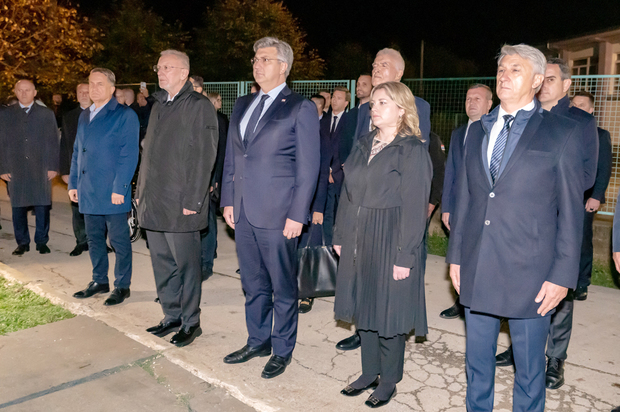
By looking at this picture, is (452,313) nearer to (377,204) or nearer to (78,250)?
(377,204)

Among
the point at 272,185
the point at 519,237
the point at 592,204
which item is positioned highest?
the point at 272,185

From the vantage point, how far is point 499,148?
2.87 m

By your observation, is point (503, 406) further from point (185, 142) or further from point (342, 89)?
point (342, 89)

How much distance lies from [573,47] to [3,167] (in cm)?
1831

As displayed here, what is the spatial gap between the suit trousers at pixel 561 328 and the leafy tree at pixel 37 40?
1458cm

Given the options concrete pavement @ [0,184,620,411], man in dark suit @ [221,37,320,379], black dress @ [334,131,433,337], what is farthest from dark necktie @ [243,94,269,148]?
concrete pavement @ [0,184,620,411]

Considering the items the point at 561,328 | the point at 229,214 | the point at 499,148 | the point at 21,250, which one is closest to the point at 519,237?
the point at 499,148

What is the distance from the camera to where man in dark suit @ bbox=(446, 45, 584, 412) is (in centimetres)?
273

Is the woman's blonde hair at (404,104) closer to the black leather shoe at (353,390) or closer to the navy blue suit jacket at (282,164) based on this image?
the navy blue suit jacket at (282,164)

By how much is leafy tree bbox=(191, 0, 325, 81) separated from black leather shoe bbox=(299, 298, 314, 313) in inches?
1009

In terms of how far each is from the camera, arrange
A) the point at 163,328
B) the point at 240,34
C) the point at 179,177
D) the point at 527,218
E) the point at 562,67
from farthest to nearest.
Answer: the point at 240,34 → the point at 163,328 → the point at 179,177 → the point at 562,67 → the point at 527,218

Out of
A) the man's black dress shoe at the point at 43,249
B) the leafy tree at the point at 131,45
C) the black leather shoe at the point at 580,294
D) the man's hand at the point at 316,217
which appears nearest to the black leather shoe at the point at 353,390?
the man's hand at the point at 316,217

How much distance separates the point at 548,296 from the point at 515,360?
426 millimetres

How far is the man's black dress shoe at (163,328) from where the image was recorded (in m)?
4.68
